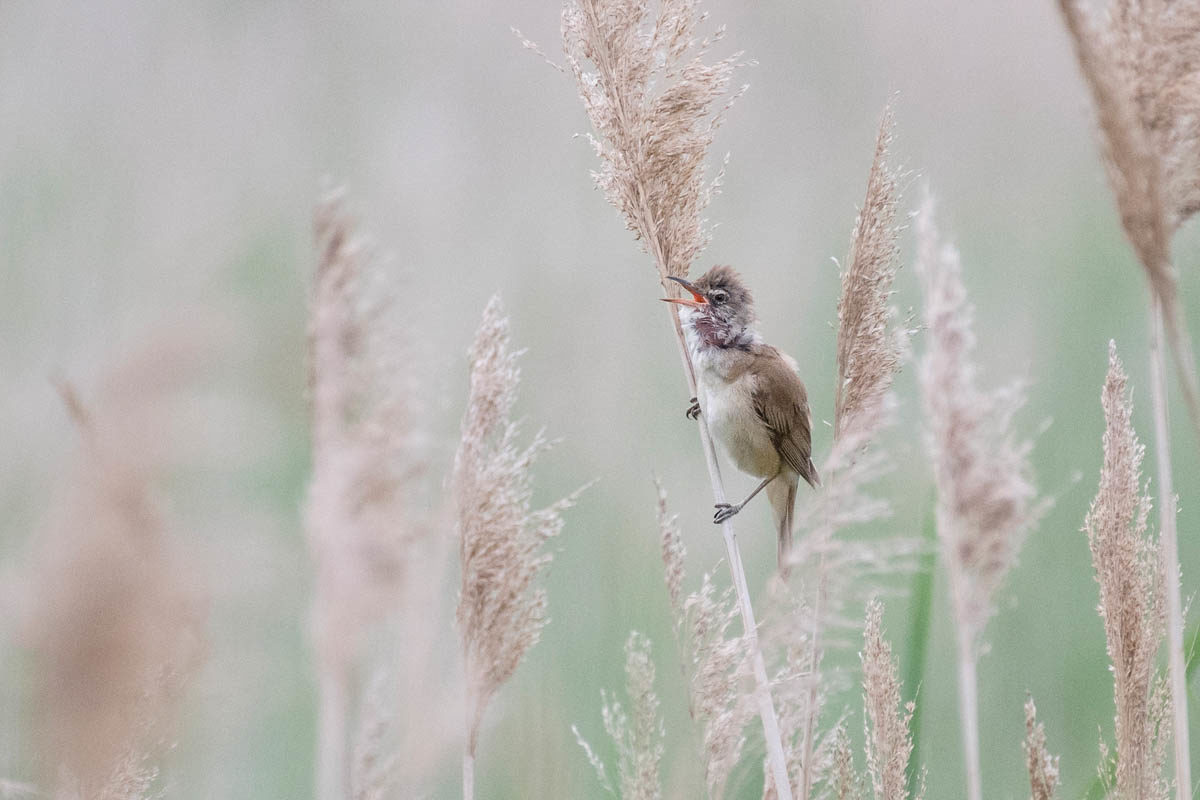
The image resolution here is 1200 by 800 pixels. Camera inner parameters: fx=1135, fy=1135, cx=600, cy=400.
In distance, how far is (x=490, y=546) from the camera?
1442mm

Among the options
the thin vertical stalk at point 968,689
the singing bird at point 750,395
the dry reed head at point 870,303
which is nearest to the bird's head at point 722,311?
the singing bird at point 750,395

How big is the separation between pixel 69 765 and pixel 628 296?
8.68ft

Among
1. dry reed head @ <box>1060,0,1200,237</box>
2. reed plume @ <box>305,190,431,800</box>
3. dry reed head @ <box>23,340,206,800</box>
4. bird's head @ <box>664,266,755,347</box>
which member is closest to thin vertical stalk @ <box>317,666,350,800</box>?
reed plume @ <box>305,190,431,800</box>

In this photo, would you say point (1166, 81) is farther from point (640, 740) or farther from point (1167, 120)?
point (640, 740)

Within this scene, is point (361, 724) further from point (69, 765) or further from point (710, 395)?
point (710, 395)

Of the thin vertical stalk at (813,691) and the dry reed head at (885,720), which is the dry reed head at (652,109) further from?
the dry reed head at (885,720)

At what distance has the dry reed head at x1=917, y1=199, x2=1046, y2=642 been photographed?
1087 millimetres

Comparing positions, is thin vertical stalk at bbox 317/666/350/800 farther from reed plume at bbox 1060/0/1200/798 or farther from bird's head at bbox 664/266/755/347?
bird's head at bbox 664/266/755/347

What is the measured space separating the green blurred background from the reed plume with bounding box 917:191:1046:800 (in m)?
0.77

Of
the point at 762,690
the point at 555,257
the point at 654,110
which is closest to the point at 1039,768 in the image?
the point at 762,690

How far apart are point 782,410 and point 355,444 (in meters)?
1.89

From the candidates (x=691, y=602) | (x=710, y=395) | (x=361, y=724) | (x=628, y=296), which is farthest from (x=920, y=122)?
(x=361, y=724)

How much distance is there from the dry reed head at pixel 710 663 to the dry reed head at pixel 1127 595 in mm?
523

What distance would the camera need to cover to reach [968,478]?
1.10 m
